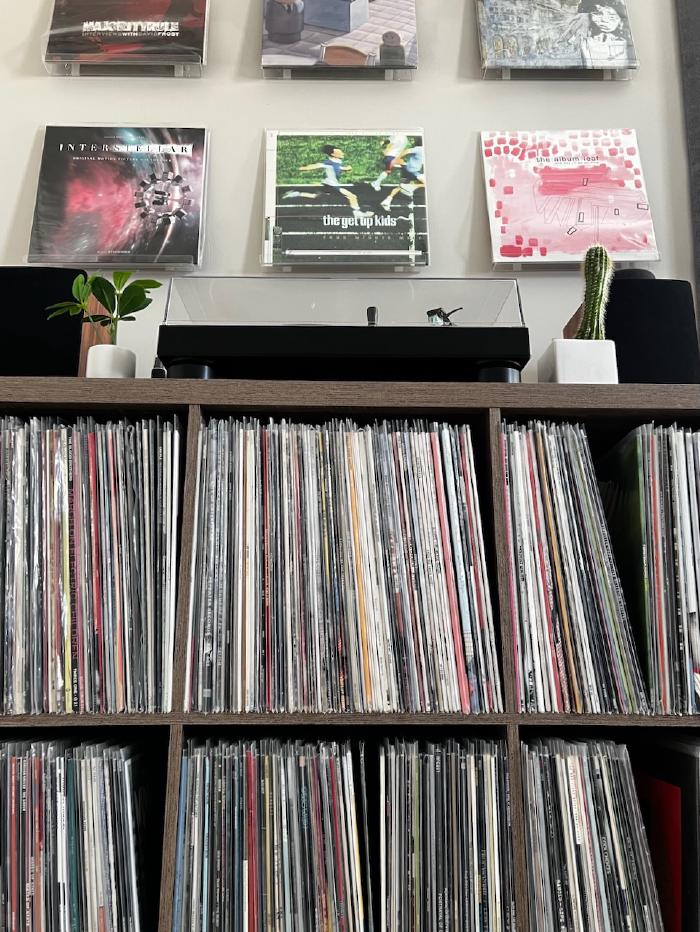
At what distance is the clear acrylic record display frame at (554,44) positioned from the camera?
163 centimetres

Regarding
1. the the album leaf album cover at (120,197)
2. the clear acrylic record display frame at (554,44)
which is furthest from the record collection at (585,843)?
the clear acrylic record display frame at (554,44)

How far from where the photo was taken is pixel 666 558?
1037 millimetres

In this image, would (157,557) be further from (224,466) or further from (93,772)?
(93,772)

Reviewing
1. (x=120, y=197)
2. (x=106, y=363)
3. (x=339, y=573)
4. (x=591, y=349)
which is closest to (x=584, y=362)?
(x=591, y=349)

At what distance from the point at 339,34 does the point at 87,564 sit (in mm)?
1263

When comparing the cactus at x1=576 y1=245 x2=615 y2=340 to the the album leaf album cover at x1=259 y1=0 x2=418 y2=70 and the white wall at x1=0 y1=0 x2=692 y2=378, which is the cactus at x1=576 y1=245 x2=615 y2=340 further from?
the the album leaf album cover at x1=259 y1=0 x2=418 y2=70

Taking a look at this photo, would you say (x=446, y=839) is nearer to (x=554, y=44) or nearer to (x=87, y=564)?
(x=87, y=564)

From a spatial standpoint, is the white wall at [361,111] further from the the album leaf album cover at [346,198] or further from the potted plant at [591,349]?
the potted plant at [591,349]

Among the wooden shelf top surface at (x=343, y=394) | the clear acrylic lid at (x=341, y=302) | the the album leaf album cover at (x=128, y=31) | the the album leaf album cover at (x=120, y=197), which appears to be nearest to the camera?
the wooden shelf top surface at (x=343, y=394)

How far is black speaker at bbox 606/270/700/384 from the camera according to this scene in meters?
1.28

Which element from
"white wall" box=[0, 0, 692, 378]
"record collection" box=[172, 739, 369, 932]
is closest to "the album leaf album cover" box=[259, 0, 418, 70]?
"white wall" box=[0, 0, 692, 378]

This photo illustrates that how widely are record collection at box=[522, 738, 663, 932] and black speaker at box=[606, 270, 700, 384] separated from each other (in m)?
0.61

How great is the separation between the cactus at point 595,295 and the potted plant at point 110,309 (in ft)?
2.23

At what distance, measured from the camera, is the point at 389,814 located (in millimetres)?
970
